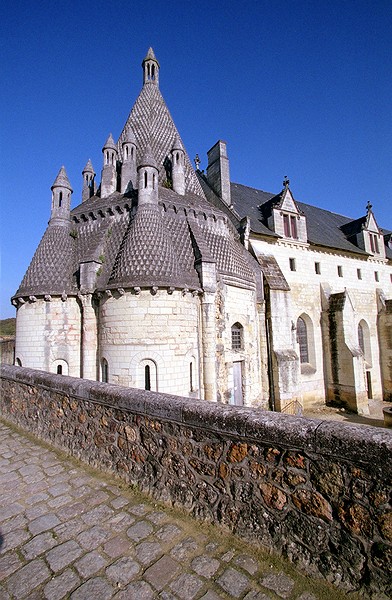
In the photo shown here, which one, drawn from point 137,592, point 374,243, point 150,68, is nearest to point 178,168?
point 150,68

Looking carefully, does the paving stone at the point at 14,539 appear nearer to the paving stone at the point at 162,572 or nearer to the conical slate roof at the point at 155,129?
the paving stone at the point at 162,572

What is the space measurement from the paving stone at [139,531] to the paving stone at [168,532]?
0.12 metres

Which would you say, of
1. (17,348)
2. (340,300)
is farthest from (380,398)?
(17,348)

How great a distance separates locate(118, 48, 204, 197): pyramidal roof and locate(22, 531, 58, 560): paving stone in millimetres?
14585

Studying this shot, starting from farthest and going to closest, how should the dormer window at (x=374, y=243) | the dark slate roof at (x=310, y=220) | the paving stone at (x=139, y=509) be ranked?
the dormer window at (x=374, y=243) → the dark slate roof at (x=310, y=220) → the paving stone at (x=139, y=509)

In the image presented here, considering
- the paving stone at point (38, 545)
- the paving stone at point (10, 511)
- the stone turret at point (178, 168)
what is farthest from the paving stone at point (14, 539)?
the stone turret at point (178, 168)

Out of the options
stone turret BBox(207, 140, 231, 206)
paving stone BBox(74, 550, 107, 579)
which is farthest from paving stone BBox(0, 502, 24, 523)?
stone turret BBox(207, 140, 231, 206)

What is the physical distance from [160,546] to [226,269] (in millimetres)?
11116

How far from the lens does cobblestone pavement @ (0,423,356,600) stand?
242 centimetres

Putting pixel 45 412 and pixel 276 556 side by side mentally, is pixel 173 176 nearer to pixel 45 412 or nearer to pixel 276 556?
pixel 45 412

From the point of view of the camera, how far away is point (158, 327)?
10.0 metres

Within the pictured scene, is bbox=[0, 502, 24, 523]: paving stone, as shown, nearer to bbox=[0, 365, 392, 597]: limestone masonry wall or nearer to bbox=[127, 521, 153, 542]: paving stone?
bbox=[0, 365, 392, 597]: limestone masonry wall

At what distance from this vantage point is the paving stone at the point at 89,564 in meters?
2.63

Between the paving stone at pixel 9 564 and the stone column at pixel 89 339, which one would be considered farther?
the stone column at pixel 89 339
